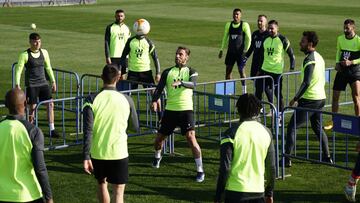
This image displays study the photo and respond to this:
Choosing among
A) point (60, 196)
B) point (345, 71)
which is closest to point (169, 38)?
point (345, 71)

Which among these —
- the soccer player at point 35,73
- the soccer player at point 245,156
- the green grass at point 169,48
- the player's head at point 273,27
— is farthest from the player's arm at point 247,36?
the soccer player at point 245,156

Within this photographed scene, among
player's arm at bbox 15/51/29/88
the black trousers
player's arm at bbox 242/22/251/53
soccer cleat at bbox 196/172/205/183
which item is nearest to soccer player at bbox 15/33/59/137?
player's arm at bbox 15/51/29/88

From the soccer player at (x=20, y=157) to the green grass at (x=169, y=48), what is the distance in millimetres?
3652

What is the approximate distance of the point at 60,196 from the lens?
11.5 metres

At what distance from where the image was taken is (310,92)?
1298 cm

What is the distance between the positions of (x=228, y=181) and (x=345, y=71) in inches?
349

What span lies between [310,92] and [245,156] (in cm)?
549

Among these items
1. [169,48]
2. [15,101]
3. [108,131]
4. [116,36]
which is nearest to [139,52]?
[116,36]

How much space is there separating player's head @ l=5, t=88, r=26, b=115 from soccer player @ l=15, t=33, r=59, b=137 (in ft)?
24.3

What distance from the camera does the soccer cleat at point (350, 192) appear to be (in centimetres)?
1102

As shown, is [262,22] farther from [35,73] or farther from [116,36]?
[35,73]

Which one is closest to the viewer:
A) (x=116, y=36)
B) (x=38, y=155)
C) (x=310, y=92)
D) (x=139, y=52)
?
(x=38, y=155)

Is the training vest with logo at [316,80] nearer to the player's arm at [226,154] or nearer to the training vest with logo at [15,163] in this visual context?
the player's arm at [226,154]

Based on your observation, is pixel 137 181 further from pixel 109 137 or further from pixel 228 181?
pixel 228 181
